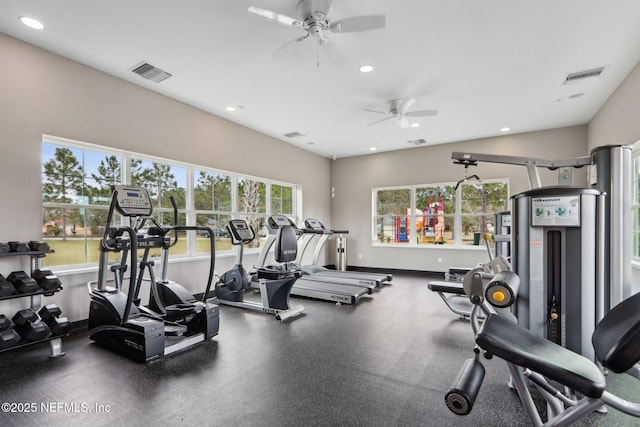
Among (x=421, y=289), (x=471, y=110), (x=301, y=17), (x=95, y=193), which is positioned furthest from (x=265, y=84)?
(x=421, y=289)

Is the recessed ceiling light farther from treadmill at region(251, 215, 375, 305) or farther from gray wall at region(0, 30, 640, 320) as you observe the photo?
treadmill at region(251, 215, 375, 305)

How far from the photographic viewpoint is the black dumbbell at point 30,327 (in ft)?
9.16

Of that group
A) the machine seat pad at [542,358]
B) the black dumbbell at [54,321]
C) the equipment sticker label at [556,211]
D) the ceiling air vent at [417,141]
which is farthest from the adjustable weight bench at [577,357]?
the ceiling air vent at [417,141]

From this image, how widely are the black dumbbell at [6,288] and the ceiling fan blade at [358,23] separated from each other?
3672 millimetres

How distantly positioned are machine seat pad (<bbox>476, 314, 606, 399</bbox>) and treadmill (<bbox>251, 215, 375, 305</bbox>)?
3.48 meters

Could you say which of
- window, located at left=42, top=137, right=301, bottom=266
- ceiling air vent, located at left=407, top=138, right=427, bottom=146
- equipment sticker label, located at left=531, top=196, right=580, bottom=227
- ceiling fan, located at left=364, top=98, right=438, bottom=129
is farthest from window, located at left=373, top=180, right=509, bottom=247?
equipment sticker label, located at left=531, top=196, right=580, bottom=227

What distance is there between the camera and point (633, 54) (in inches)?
139

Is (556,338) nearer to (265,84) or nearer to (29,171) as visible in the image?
(265,84)

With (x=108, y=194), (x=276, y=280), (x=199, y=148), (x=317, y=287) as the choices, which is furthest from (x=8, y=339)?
(x=317, y=287)

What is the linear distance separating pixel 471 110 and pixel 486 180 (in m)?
2.26

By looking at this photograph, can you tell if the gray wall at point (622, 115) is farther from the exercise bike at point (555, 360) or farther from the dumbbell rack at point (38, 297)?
the dumbbell rack at point (38, 297)

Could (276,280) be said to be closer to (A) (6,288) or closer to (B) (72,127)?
(A) (6,288)

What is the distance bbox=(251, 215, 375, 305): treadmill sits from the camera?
500cm

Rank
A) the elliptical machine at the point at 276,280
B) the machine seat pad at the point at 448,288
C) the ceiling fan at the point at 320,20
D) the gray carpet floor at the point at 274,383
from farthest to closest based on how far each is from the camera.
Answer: the elliptical machine at the point at 276,280
the machine seat pad at the point at 448,288
the ceiling fan at the point at 320,20
the gray carpet floor at the point at 274,383
